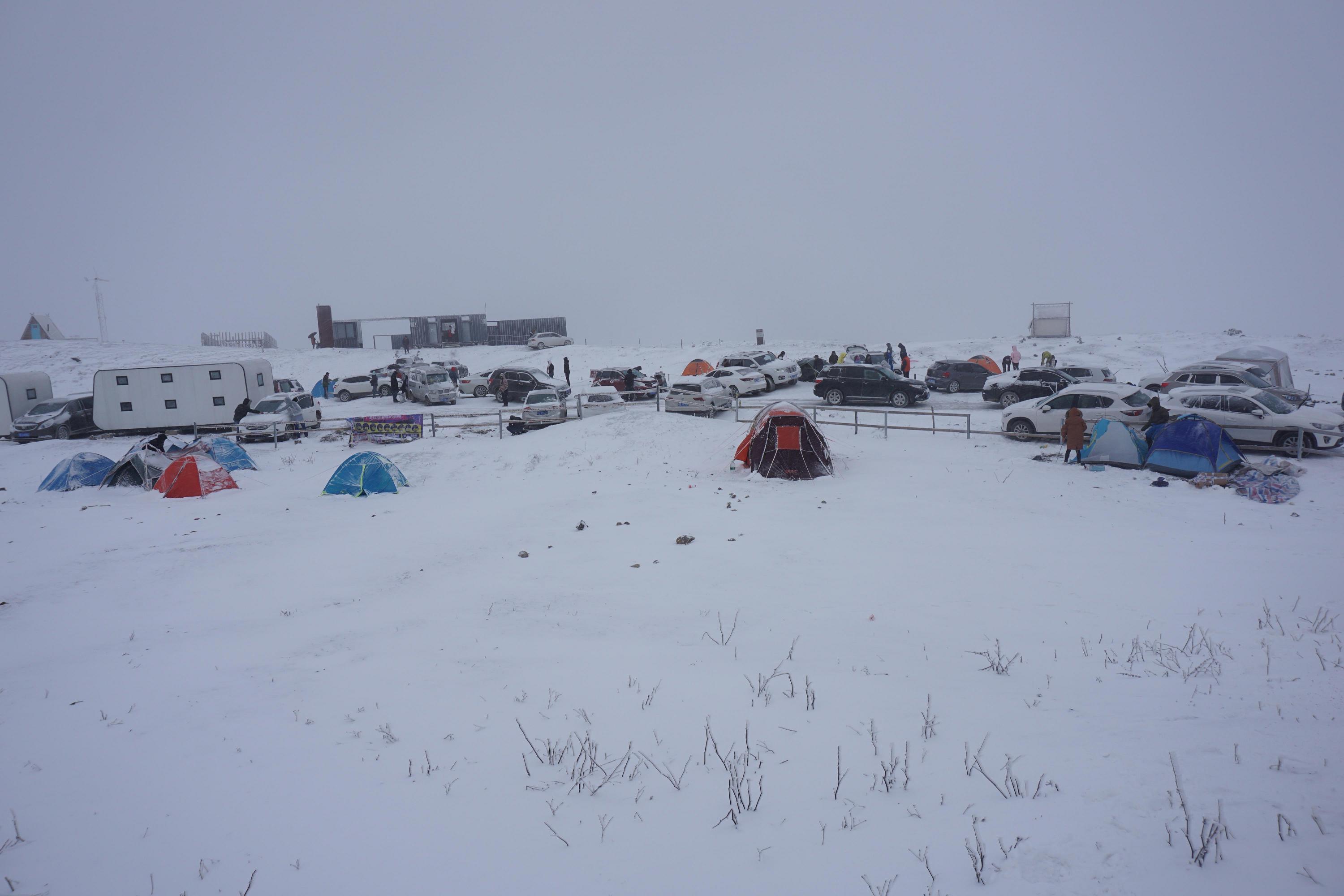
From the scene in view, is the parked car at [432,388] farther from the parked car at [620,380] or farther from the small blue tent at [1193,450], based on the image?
the small blue tent at [1193,450]

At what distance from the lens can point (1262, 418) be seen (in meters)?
16.6

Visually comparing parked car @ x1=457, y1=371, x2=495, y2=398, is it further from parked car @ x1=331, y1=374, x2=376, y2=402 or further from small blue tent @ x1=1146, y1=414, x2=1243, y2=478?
small blue tent @ x1=1146, y1=414, x2=1243, y2=478

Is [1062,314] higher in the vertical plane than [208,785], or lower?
higher

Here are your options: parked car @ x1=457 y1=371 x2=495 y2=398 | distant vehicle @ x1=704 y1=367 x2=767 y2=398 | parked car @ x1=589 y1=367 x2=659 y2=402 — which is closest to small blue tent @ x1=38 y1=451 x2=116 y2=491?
parked car @ x1=457 y1=371 x2=495 y2=398

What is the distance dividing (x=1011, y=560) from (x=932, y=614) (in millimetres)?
2991

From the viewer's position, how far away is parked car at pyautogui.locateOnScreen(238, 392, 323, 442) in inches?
935

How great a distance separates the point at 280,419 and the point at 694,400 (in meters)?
14.4

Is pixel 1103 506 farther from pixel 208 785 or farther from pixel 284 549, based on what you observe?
pixel 284 549

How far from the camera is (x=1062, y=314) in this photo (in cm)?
4350

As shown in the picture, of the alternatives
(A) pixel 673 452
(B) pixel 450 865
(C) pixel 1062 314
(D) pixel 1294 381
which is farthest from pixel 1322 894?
(C) pixel 1062 314

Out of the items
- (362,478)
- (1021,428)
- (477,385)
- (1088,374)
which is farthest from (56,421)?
(1088,374)

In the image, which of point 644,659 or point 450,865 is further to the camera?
point 644,659

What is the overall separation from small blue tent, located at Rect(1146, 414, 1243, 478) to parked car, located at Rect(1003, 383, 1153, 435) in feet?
5.38

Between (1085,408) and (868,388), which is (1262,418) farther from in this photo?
(868,388)
